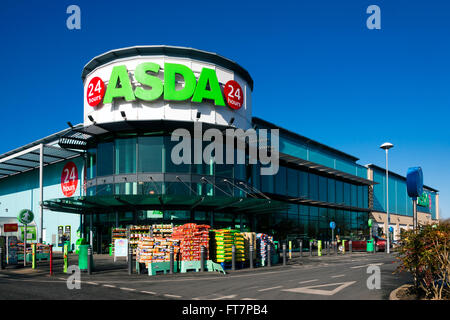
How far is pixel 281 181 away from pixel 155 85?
18.0 metres

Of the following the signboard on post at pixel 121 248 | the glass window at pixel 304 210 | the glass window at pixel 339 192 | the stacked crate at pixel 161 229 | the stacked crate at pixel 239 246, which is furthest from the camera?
the glass window at pixel 339 192

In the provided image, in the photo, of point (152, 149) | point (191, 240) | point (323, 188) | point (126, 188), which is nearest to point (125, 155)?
point (152, 149)

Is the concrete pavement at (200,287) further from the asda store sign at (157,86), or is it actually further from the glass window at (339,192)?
the glass window at (339,192)

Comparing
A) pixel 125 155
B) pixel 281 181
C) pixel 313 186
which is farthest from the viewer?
pixel 313 186

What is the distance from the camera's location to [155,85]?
2677 centimetres

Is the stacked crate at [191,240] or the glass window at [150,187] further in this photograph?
the glass window at [150,187]

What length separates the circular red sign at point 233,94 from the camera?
29266mm

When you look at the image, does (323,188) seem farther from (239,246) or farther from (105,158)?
(239,246)

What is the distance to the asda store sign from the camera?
26.8 meters

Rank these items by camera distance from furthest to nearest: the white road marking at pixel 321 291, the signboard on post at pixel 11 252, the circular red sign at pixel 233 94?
1. the circular red sign at pixel 233 94
2. the signboard on post at pixel 11 252
3. the white road marking at pixel 321 291

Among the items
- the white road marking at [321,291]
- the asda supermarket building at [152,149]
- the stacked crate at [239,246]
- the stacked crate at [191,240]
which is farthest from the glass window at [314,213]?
the white road marking at [321,291]

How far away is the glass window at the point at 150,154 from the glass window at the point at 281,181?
1488 cm

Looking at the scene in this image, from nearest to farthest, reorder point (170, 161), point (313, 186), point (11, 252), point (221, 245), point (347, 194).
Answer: point (221, 245)
point (11, 252)
point (170, 161)
point (313, 186)
point (347, 194)
